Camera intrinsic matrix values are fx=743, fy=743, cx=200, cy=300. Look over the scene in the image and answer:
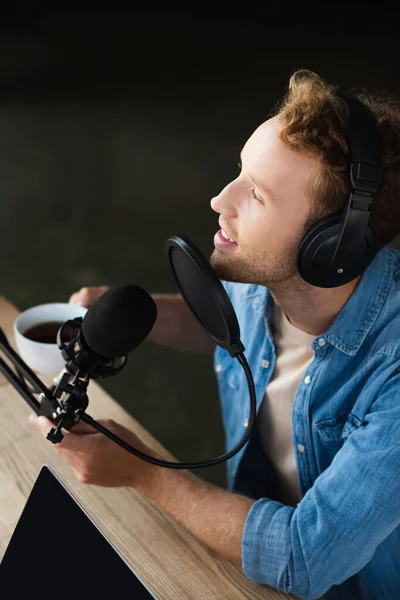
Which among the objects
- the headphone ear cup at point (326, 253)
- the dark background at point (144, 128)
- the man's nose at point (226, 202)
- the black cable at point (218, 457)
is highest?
the man's nose at point (226, 202)

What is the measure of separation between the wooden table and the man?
0.08 ft

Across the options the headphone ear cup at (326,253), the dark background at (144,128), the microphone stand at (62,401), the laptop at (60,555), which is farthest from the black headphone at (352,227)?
the dark background at (144,128)

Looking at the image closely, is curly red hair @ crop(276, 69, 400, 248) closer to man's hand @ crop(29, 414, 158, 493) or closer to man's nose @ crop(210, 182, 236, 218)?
man's nose @ crop(210, 182, 236, 218)

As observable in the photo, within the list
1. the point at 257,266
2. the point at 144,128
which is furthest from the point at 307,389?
the point at 144,128

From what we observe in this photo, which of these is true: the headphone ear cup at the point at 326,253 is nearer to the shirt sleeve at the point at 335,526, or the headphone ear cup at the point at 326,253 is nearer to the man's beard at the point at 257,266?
the man's beard at the point at 257,266

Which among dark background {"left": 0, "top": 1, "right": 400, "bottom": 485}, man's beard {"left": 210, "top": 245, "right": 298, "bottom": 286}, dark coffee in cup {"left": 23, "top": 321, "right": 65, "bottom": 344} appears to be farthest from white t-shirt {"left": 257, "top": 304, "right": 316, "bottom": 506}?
Answer: dark background {"left": 0, "top": 1, "right": 400, "bottom": 485}

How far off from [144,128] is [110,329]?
3.74 metres

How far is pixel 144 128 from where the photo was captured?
450 centimetres

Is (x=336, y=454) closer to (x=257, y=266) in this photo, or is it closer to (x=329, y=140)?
(x=257, y=266)

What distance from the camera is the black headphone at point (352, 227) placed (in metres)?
0.98

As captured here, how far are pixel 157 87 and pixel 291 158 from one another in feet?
13.6

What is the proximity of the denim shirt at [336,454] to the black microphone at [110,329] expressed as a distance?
30 centimetres

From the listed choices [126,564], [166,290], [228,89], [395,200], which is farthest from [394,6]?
[126,564]

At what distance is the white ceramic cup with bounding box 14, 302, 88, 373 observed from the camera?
4.20 ft
